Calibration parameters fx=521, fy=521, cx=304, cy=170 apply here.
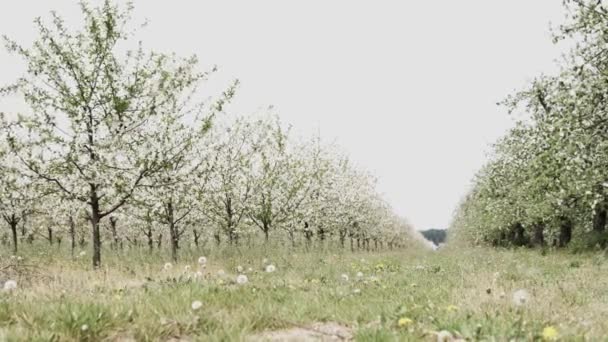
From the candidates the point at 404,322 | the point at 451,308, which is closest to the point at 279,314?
the point at 404,322

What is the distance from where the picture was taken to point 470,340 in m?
4.86

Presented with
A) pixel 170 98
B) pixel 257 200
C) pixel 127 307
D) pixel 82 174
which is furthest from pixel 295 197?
pixel 127 307

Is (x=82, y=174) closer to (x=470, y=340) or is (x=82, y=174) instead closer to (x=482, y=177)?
(x=470, y=340)

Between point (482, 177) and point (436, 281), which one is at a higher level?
point (482, 177)

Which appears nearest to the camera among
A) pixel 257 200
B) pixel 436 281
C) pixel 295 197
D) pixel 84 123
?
pixel 436 281

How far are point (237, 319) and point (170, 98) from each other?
1244 centimetres

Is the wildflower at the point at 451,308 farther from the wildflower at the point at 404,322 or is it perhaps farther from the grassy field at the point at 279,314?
the wildflower at the point at 404,322

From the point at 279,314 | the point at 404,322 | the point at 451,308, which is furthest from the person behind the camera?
the point at 451,308

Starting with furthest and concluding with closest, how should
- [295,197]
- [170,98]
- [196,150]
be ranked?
[295,197], [196,150], [170,98]

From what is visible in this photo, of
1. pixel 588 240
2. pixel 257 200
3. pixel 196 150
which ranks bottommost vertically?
pixel 588 240

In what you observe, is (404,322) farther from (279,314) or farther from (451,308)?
(279,314)

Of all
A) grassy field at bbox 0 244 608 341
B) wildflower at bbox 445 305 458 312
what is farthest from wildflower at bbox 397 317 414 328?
wildflower at bbox 445 305 458 312

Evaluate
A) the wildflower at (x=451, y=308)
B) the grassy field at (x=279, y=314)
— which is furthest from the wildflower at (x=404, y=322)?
the wildflower at (x=451, y=308)

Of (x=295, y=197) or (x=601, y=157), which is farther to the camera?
(x=295, y=197)
